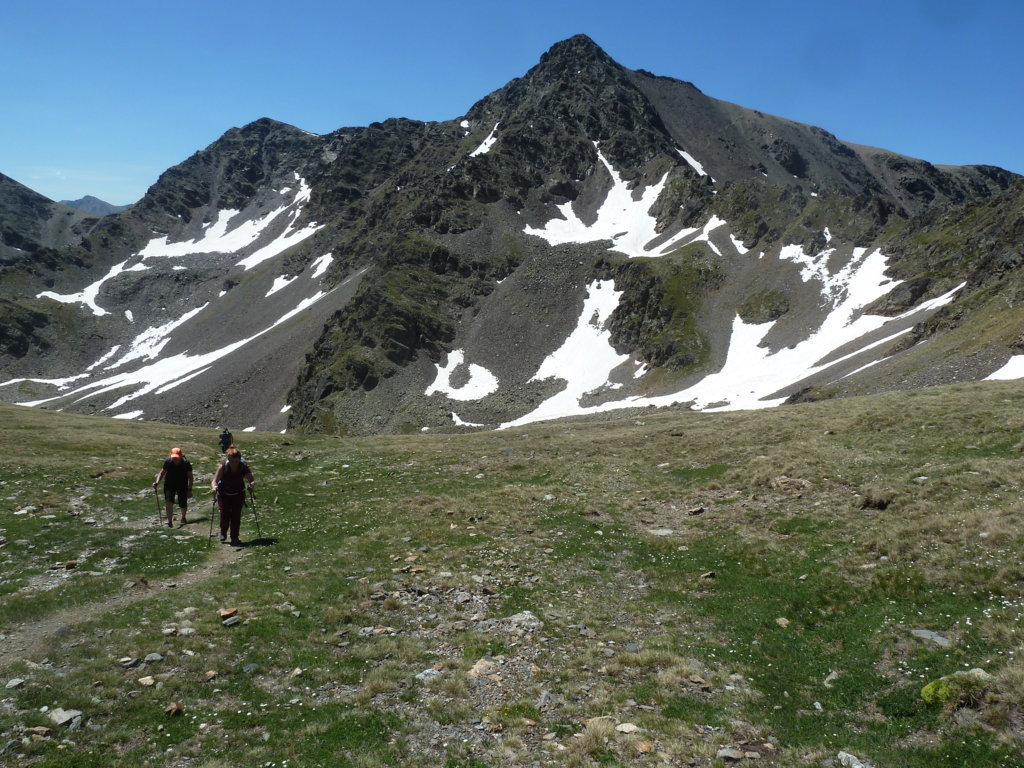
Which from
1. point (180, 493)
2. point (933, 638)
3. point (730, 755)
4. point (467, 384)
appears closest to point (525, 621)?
point (730, 755)

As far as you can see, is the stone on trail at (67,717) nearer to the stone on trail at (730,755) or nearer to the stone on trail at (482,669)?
the stone on trail at (482,669)

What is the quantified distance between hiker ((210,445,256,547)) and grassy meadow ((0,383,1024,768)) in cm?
87

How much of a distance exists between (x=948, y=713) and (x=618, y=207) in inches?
7984

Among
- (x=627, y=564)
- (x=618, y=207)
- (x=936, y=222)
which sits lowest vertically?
(x=627, y=564)

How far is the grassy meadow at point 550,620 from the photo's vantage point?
9.30 meters

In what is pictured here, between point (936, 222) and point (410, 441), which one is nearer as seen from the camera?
point (410, 441)

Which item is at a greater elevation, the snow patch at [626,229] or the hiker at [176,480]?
the snow patch at [626,229]

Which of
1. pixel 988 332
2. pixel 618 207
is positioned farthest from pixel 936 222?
pixel 618 207

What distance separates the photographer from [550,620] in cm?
1414

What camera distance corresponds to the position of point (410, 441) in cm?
4847

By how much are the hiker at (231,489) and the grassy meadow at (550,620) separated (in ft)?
2.86

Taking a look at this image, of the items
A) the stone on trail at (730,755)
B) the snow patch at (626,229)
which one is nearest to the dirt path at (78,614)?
the stone on trail at (730,755)

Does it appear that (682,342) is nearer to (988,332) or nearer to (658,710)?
(988,332)

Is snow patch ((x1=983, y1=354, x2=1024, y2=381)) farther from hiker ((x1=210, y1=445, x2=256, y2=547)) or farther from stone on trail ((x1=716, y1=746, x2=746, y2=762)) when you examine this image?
hiker ((x1=210, y1=445, x2=256, y2=547))
